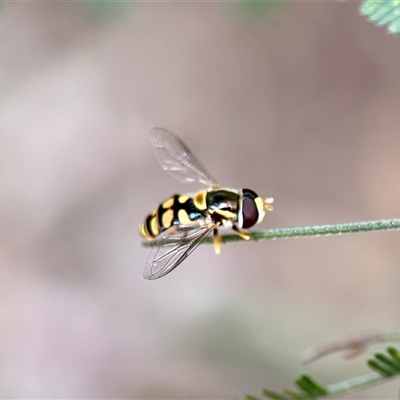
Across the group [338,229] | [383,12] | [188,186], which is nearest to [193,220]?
[338,229]

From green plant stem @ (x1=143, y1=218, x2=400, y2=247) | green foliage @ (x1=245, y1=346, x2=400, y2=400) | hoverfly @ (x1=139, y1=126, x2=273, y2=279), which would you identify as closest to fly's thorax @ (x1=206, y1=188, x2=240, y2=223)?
hoverfly @ (x1=139, y1=126, x2=273, y2=279)

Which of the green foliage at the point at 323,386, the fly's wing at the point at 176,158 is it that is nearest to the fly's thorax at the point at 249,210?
the fly's wing at the point at 176,158

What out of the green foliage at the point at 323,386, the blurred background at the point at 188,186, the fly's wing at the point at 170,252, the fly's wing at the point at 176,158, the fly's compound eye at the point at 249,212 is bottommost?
the green foliage at the point at 323,386

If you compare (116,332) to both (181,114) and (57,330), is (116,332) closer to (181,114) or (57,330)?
(57,330)

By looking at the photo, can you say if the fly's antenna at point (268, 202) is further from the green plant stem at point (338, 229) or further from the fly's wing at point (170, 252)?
the green plant stem at point (338, 229)

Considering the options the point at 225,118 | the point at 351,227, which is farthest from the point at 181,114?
the point at 351,227

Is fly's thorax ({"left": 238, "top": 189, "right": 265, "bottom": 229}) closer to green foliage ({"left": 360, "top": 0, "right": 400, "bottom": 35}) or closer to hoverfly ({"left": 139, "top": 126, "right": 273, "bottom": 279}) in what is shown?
hoverfly ({"left": 139, "top": 126, "right": 273, "bottom": 279})
